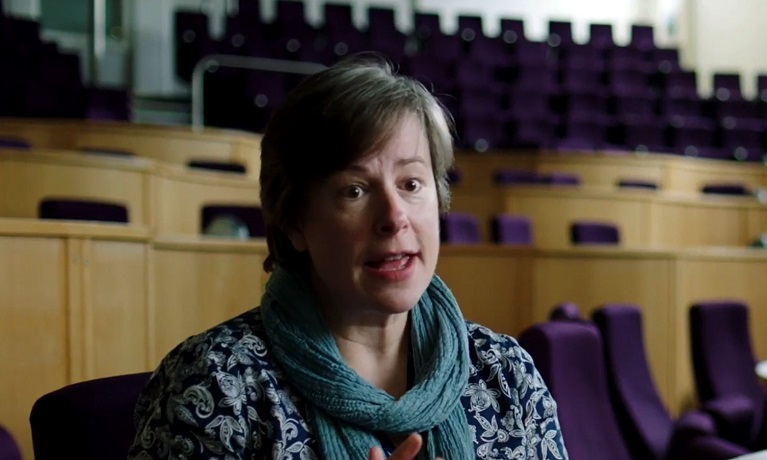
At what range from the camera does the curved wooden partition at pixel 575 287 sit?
10.1ft

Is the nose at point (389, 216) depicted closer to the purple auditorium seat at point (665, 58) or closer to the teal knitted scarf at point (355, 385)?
the teal knitted scarf at point (355, 385)

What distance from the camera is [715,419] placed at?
6.04 ft

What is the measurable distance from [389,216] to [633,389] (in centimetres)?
145

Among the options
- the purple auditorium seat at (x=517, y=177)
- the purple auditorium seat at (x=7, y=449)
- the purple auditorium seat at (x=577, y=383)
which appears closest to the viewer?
the purple auditorium seat at (x=7, y=449)

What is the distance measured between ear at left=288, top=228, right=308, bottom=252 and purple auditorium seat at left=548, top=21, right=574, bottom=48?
6.55 metres

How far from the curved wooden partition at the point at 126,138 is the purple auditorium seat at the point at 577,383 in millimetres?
2825

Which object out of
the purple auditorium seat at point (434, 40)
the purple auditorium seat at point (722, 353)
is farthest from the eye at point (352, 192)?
the purple auditorium seat at point (434, 40)

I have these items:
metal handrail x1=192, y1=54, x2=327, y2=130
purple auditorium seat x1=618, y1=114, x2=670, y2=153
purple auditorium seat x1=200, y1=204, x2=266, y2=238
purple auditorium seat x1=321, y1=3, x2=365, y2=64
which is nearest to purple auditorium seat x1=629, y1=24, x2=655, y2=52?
purple auditorium seat x1=618, y1=114, x2=670, y2=153

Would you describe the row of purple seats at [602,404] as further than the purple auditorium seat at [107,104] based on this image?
No

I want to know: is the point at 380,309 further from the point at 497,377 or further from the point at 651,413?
the point at 651,413

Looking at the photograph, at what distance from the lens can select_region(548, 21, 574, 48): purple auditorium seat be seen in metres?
7.14

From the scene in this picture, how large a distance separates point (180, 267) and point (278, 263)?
4.57 ft

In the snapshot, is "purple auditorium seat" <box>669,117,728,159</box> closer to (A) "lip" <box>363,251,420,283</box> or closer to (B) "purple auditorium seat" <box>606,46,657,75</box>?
(B) "purple auditorium seat" <box>606,46,657,75</box>

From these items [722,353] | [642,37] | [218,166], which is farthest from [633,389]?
[642,37]
